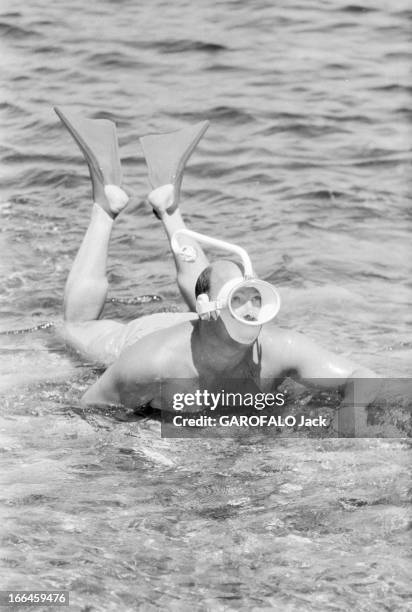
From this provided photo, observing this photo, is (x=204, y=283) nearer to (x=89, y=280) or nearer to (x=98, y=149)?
(x=89, y=280)

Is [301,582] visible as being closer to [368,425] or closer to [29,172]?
[368,425]

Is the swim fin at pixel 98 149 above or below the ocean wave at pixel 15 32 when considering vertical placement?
above

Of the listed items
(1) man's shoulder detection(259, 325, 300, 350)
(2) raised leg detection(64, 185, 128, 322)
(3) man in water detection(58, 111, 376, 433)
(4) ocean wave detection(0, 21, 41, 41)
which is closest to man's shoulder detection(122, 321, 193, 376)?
(3) man in water detection(58, 111, 376, 433)

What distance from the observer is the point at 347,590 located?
3.73m

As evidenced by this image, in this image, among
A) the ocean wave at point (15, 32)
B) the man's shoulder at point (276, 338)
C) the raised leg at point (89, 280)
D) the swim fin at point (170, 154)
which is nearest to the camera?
the man's shoulder at point (276, 338)

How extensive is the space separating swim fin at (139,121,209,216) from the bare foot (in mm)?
24

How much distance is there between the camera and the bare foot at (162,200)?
21.0ft

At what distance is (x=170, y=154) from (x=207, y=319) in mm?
2200

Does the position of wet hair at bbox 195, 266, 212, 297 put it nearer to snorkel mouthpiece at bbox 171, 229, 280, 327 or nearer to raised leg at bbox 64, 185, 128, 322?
snorkel mouthpiece at bbox 171, 229, 280, 327

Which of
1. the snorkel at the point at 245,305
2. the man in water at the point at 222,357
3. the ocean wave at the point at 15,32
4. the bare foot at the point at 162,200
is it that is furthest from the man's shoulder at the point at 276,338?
the ocean wave at the point at 15,32

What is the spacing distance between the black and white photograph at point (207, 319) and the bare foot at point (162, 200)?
1cm

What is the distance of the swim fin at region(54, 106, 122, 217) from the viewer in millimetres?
6465

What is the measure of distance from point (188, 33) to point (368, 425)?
7.85 m

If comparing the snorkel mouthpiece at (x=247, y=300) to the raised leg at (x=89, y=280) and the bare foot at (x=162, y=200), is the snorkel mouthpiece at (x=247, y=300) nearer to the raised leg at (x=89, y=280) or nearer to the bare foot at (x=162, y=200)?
the raised leg at (x=89, y=280)
